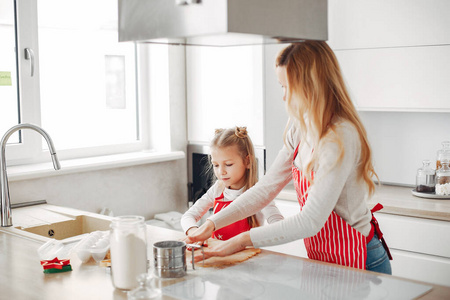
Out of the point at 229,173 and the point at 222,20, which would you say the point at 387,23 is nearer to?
the point at 229,173

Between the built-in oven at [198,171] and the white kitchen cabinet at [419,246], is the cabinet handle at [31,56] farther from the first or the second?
the white kitchen cabinet at [419,246]

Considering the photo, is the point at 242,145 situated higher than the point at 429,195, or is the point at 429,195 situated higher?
the point at 242,145

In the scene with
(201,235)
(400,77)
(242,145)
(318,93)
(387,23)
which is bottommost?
(201,235)

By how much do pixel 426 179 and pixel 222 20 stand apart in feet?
6.72

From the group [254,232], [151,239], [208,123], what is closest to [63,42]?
[208,123]

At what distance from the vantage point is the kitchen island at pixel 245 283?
1.38 m

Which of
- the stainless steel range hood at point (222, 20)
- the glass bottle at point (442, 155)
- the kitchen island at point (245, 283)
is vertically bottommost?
the kitchen island at point (245, 283)

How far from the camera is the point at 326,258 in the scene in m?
1.75

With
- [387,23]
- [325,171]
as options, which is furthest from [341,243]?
[387,23]

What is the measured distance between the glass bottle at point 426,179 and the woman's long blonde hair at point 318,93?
135 centimetres

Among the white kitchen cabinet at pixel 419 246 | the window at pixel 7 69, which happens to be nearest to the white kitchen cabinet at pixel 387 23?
the white kitchen cabinet at pixel 419 246

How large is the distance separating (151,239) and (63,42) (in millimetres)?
1584

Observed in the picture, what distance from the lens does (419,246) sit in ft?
8.57

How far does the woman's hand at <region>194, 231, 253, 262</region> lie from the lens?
167 cm
